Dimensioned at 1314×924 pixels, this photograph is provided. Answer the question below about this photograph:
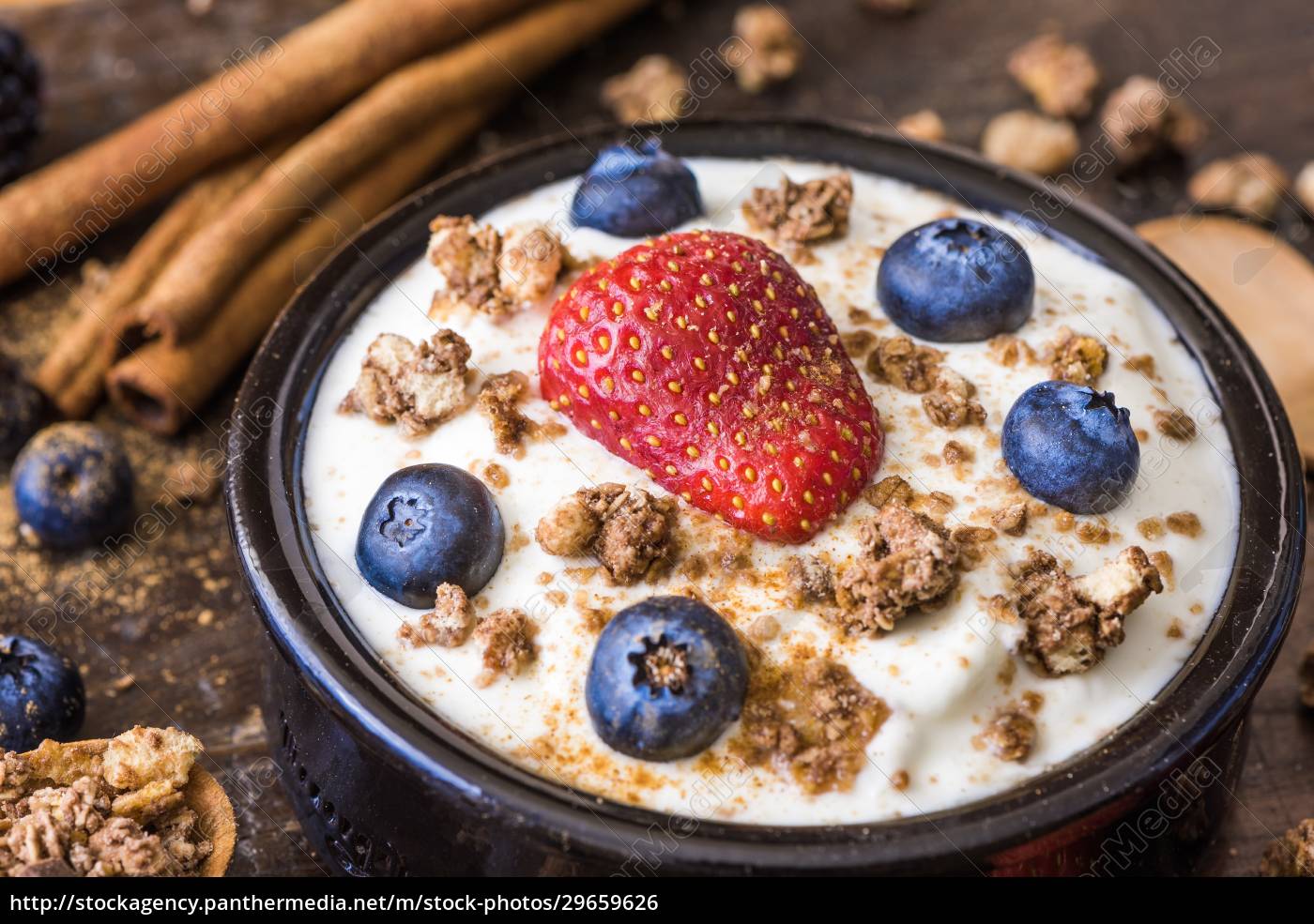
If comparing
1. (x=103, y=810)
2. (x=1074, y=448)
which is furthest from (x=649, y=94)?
(x=103, y=810)

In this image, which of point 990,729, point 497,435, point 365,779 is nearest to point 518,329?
point 497,435

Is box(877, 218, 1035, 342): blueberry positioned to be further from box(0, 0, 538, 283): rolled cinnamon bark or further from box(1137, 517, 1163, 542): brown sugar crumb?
box(0, 0, 538, 283): rolled cinnamon bark

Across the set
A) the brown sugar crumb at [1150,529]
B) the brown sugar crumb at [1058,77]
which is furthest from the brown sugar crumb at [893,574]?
the brown sugar crumb at [1058,77]

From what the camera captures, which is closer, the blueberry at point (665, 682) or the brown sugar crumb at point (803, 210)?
the blueberry at point (665, 682)

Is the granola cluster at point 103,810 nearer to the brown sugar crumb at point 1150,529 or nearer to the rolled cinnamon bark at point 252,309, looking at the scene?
the rolled cinnamon bark at point 252,309

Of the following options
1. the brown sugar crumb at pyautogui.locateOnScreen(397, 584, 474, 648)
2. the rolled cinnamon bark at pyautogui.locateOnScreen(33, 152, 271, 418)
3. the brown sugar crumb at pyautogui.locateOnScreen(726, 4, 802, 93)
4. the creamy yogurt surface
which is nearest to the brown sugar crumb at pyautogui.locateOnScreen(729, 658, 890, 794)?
the creamy yogurt surface

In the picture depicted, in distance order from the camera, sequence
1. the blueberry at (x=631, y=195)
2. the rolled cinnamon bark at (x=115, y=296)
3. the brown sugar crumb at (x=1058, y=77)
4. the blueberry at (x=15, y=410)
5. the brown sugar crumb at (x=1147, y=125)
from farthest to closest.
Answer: the brown sugar crumb at (x=1058, y=77) < the brown sugar crumb at (x=1147, y=125) < the rolled cinnamon bark at (x=115, y=296) < the blueberry at (x=15, y=410) < the blueberry at (x=631, y=195)

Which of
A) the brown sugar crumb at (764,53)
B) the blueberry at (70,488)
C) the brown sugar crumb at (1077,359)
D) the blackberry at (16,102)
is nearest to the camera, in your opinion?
the brown sugar crumb at (1077,359)
